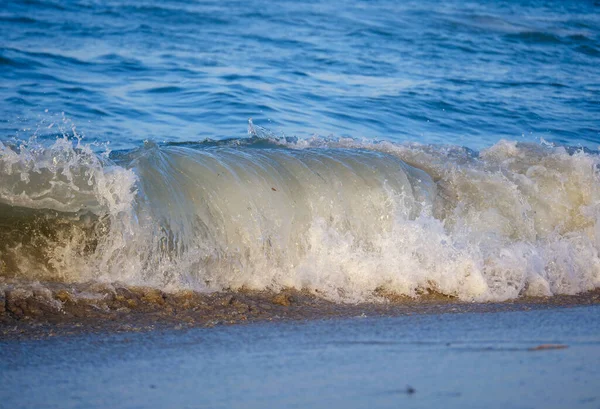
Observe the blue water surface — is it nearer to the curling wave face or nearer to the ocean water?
the ocean water

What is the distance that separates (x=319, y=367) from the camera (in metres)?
3.01

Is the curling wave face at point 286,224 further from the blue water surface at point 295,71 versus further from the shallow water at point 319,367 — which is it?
the blue water surface at point 295,71

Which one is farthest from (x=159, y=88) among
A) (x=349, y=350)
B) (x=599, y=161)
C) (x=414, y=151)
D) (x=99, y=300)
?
(x=349, y=350)

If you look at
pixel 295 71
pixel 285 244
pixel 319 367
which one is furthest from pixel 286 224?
pixel 295 71

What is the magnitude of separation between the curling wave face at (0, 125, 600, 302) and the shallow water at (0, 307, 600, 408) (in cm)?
86

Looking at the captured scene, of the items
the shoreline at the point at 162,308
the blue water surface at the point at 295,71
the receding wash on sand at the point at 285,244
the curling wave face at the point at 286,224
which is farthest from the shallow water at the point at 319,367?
the blue water surface at the point at 295,71

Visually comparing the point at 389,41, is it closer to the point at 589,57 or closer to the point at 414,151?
the point at 589,57

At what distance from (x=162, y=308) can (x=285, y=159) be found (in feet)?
6.20

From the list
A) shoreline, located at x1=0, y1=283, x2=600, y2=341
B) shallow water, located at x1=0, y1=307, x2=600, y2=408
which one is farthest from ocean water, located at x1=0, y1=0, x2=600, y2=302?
shallow water, located at x1=0, y1=307, x2=600, y2=408

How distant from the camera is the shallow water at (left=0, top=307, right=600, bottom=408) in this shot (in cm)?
268

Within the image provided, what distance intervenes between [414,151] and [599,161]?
56.9 inches

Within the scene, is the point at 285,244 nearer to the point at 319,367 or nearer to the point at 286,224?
the point at 286,224

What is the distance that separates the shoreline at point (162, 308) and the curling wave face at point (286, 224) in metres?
→ 0.15

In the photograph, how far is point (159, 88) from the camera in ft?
29.7
